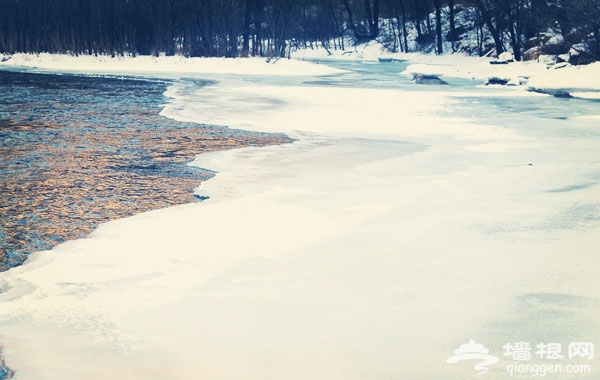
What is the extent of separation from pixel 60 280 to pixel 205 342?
4.20 feet

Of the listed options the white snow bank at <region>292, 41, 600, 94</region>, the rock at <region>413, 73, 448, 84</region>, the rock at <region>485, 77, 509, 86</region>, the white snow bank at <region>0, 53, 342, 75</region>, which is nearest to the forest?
the white snow bank at <region>0, 53, 342, 75</region>

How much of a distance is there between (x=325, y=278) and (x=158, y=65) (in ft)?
82.4

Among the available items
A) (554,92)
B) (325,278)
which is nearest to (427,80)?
(554,92)

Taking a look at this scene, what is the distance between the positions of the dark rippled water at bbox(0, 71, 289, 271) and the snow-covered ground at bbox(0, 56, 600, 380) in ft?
Answer: 1.30

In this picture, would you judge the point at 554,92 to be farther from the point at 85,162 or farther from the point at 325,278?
the point at 325,278

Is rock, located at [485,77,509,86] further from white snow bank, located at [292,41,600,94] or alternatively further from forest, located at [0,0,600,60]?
forest, located at [0,0,600,60]

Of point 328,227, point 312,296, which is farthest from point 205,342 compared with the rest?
point 328,227

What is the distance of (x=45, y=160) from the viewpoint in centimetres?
834

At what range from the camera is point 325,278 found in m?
4.29

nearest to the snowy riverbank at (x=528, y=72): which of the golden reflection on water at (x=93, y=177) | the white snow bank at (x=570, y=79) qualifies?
the white snow bank at (x=570, y=79)

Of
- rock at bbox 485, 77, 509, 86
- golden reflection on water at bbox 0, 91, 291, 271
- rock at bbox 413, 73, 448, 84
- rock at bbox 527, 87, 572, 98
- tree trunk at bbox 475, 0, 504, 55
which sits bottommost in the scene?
golden reflection on water at bbox 0, 91, 291, 271

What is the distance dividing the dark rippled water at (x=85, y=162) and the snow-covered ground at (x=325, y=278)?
39cm

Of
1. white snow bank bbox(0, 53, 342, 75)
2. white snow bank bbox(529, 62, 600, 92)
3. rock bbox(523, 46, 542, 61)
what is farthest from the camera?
rock bbox(523, 46, 542, 61)

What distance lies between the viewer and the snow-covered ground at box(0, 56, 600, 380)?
3.28m
